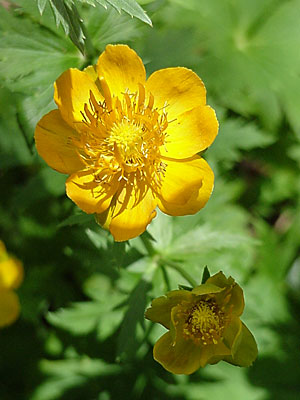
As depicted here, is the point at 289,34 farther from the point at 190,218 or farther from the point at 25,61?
the point at 25,61

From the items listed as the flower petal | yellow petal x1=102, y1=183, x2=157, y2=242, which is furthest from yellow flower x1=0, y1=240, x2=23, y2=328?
the flower petal

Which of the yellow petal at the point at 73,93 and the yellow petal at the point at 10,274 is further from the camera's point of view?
the yellow petal at the point at 10,274

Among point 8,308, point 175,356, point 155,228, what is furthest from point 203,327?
point 8,308

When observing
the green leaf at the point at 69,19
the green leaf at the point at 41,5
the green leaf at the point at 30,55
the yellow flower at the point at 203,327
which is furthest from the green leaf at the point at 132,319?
the green leaf at the point at 41,5

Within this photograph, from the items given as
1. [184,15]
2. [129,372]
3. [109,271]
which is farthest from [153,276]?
[184,15]

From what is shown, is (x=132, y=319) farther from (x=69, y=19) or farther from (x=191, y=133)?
(x=69, y=19)

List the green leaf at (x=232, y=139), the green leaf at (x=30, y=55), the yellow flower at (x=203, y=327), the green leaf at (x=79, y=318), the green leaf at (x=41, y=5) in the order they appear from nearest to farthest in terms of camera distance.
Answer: the green leaf at (x=41, y=5), the yellow flower at (x=203, y=327), the green leaf at (x=30, y=55), the green leaf at (x=79, y=318), the green leaf at (x=232, y=139)

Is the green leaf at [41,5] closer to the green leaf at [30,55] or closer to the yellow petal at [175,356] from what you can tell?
the green leaf at [30,55]

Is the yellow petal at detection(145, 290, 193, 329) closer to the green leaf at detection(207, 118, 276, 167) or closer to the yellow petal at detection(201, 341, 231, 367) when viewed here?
the yellow petal at detection(201, 341, 231, 367)
